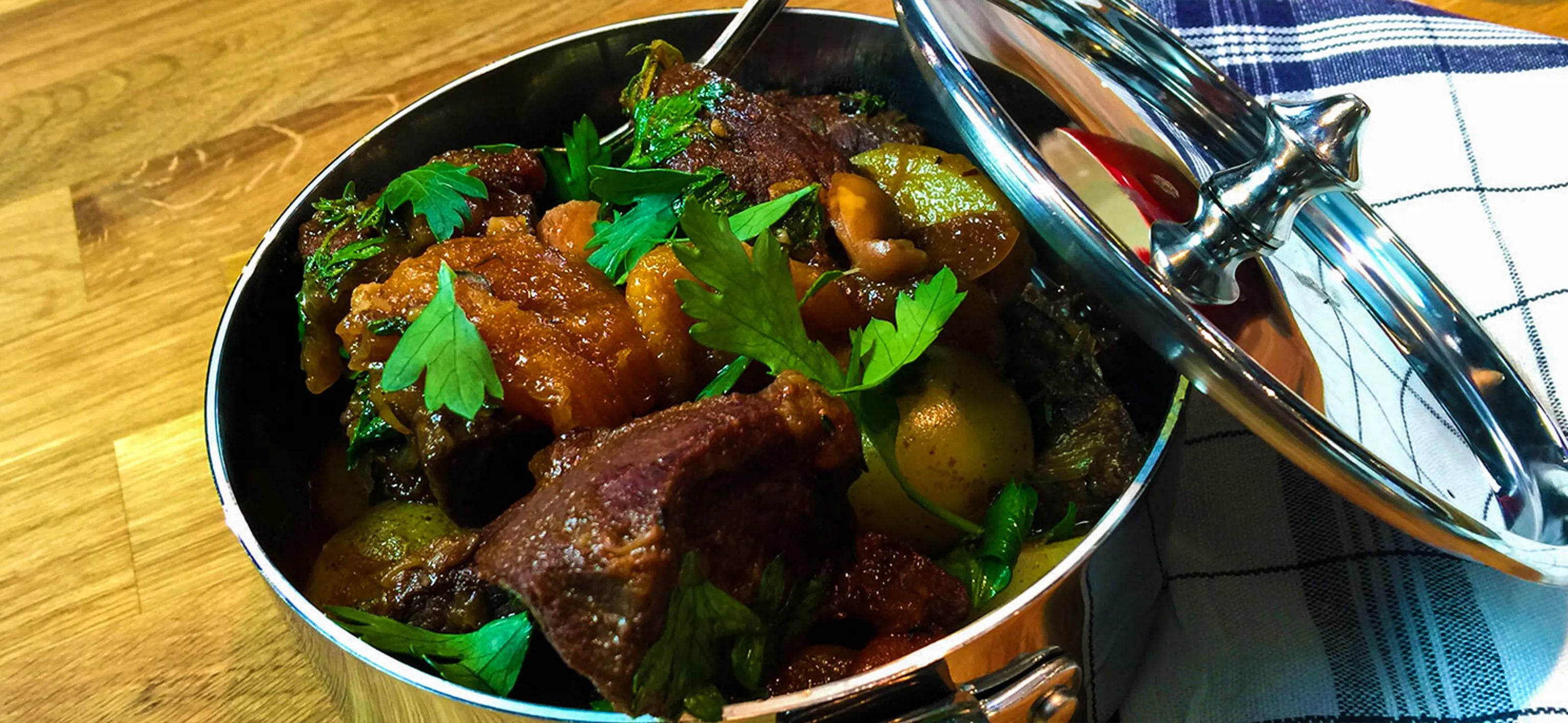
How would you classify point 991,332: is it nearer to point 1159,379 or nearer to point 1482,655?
point 1159,379

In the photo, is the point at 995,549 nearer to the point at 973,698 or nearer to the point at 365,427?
the point at 973,698

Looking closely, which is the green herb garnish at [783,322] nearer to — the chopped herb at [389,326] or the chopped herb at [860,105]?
the chopped herb at [389,326]

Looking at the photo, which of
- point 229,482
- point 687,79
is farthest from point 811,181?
point 229,482

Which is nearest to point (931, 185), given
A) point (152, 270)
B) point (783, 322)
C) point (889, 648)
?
point (783, 322)

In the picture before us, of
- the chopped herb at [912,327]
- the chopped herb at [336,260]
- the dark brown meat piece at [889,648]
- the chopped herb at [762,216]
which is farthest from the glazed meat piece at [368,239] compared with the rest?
the dark brown meat piece at [889,648]

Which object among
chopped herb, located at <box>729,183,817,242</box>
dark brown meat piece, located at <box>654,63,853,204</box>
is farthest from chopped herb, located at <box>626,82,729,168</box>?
chopped herb, located at <box>729,183,817,242</box>

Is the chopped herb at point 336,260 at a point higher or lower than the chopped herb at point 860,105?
lower
